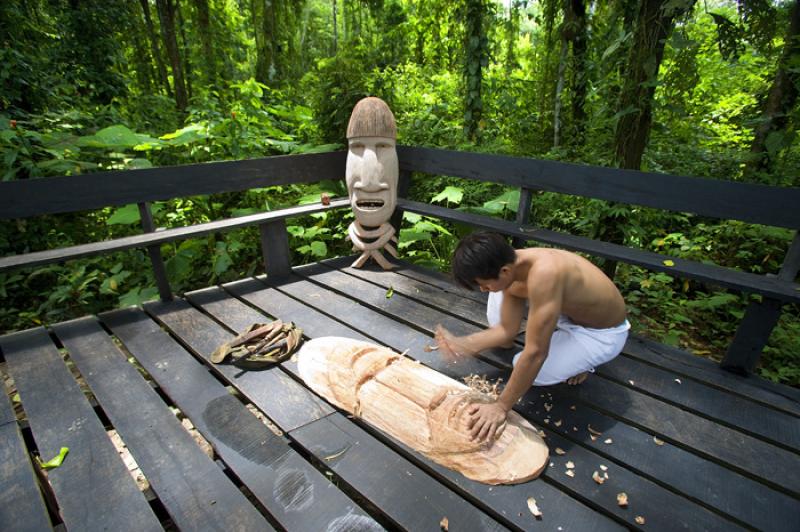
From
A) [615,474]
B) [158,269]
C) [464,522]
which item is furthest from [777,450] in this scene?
[158,269]

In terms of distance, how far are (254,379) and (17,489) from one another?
91 cm

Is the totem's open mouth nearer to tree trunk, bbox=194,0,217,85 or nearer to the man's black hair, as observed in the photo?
the man's black hair

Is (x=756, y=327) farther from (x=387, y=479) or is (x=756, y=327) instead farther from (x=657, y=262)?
(x=387, y=479)

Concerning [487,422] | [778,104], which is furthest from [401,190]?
[778,104]

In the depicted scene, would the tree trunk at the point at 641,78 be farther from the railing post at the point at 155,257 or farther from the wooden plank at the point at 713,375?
the railing post at the point at 155,257

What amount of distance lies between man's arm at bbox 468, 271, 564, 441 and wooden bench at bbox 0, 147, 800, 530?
0.23 metres

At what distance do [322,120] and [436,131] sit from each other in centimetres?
144

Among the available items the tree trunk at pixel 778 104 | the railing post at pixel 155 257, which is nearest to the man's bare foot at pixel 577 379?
the railing post at pixel 155 257

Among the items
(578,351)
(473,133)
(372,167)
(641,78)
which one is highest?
(641,78)

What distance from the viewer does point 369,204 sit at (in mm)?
3320

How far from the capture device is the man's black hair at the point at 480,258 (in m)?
1.66

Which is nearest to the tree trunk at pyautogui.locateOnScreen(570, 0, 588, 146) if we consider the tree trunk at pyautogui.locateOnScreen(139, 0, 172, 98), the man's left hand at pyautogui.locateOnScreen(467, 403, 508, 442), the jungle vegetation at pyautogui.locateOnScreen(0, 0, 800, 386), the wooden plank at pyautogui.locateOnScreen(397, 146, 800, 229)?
the jungle vegetation at pyautogui.locateOnScreen(0, 0, 800, 386)

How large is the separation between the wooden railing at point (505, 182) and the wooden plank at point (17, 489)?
3.38 feet

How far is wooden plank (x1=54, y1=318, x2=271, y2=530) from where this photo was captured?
1427 millimetres
